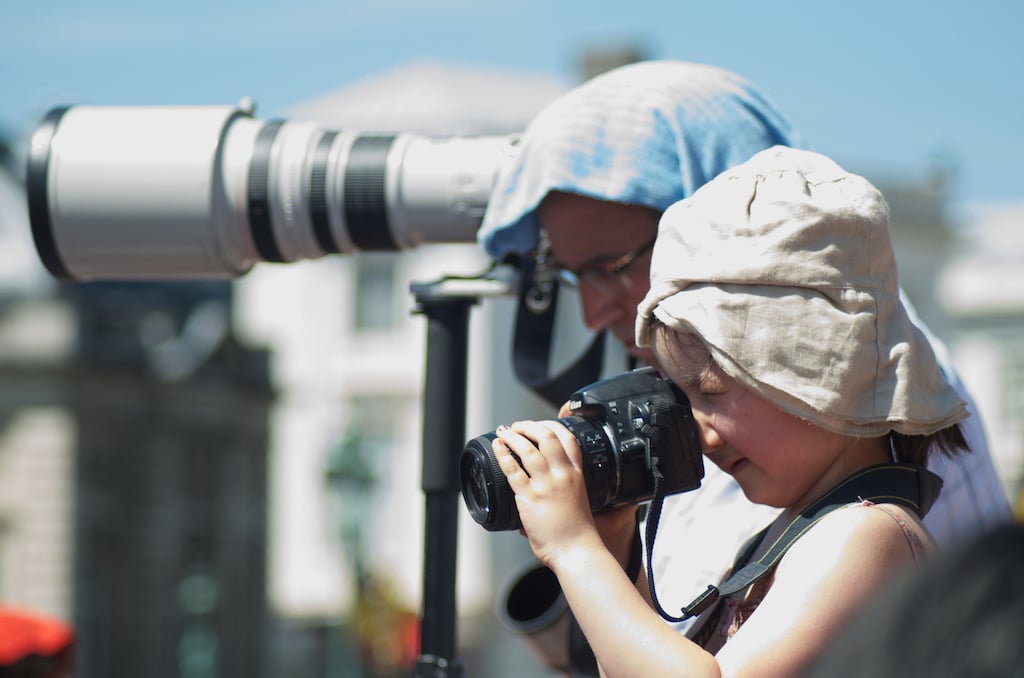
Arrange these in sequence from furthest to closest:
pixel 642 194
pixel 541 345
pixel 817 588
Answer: pixel 541 345
pixel 642 194
pixel 817 588

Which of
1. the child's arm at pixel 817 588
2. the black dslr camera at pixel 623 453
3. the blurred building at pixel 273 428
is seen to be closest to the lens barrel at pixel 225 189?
the black dslr camera at pixel 623 453

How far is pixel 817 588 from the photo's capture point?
4.60ft

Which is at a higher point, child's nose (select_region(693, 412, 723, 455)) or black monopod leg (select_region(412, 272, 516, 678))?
child's nose (select_region(693, 412, 723, 455))

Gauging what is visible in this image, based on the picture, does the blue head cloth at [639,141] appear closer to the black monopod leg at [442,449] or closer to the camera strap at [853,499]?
the black monopod leg at [442,449]

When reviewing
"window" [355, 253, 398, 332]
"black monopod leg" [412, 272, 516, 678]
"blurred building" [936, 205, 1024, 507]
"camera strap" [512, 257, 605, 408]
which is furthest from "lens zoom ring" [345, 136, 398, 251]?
"blurred building" [936, 205, 1024, 507]

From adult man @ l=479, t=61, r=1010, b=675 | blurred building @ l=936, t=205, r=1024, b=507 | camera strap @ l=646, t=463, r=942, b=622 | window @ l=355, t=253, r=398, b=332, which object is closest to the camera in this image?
camera strap @ l=646, t=463, r=942, b=622

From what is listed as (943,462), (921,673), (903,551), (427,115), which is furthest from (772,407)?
(427,115)

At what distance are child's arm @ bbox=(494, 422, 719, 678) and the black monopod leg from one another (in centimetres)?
45

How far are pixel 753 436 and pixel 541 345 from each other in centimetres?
70

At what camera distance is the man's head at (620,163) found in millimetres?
1922

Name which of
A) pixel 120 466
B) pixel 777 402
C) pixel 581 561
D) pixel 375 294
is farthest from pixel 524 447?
pixel 375 294

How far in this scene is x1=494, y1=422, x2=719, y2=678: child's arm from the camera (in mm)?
1394

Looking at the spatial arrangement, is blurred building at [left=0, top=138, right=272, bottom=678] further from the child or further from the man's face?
the child

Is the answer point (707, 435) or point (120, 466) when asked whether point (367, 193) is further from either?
point (120, 466)
